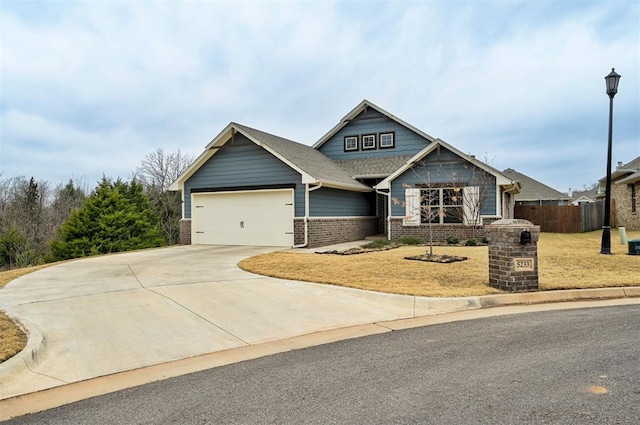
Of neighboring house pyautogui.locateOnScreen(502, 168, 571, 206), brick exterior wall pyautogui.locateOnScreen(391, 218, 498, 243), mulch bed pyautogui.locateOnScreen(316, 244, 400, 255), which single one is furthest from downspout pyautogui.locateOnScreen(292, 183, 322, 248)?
neighboring house pyautogui.locateOnScreen(502, 168, 571, 206)

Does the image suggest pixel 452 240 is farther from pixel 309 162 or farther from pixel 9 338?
pixel 9 338

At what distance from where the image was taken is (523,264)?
726 centimetres

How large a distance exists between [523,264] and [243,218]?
1235 cm

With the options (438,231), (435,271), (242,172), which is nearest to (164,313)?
(435,271)

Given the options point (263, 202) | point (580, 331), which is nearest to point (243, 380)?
point (580, 331)

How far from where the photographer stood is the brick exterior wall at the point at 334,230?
16109mm

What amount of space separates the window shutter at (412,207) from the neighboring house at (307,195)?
44mm

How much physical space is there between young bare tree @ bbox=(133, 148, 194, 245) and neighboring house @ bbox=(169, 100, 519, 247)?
14151mm

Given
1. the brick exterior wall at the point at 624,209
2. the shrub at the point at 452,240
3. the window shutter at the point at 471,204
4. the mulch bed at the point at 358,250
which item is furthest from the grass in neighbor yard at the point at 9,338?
the brick exterior wall at the point at 624,209

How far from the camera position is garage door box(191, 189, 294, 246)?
16.5m

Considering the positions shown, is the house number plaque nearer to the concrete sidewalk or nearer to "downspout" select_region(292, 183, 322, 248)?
the concrete sidewalk

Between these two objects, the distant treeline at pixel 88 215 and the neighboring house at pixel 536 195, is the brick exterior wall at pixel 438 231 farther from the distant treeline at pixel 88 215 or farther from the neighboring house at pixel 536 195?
the neighboring house at pixel 536 195

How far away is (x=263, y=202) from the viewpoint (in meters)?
17.0

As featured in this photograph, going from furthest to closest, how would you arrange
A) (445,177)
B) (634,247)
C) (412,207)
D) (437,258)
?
(412,207) → (445,177) → (634,247) → (437,258)
